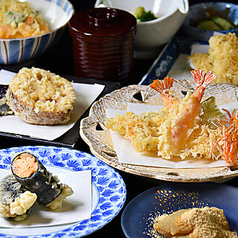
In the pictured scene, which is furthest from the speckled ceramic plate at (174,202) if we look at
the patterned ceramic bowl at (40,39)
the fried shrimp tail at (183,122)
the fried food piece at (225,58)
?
the patterned ceramic bowl at (40,39)

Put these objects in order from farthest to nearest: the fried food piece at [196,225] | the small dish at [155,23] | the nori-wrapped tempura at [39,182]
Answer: the small dish at [155,23] → the nori-wrapped tempura at [39,182] → the fried food piece at [196,225]

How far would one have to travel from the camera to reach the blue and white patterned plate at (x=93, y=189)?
128 cm

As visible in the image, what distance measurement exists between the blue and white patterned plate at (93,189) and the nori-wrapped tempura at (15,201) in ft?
0.15

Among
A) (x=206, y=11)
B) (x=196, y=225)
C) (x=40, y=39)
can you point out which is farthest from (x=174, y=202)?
(x=206, y=11)

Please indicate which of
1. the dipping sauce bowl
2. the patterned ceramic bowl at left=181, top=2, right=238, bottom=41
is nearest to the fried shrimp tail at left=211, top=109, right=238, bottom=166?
the dipping sauce bowl

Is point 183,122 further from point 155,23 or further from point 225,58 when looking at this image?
point 155,23

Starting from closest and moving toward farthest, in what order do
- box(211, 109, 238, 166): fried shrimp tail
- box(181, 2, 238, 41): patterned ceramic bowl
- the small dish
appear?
box(211, 109, 238, 166): fried shrimp tail < the small dish < box(181, 2, 238, 41): patterned ceramic bowl

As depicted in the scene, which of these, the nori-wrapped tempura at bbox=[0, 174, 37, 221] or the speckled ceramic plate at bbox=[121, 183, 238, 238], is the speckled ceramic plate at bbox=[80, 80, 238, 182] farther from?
the nori-wrapped tempura at bbox=[0, 174, 37, 221]

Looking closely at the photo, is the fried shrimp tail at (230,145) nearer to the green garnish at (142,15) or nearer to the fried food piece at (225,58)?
the fried food piece at (225,58)

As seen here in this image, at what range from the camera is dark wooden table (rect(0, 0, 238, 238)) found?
1406mm

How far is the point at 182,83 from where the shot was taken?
6.74ft

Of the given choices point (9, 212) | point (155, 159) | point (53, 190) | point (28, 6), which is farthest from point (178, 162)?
point (28, 6)

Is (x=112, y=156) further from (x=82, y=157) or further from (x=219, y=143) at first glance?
(x=219, y=143)

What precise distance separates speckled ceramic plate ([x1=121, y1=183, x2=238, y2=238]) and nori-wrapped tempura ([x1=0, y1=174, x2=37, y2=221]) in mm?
288
